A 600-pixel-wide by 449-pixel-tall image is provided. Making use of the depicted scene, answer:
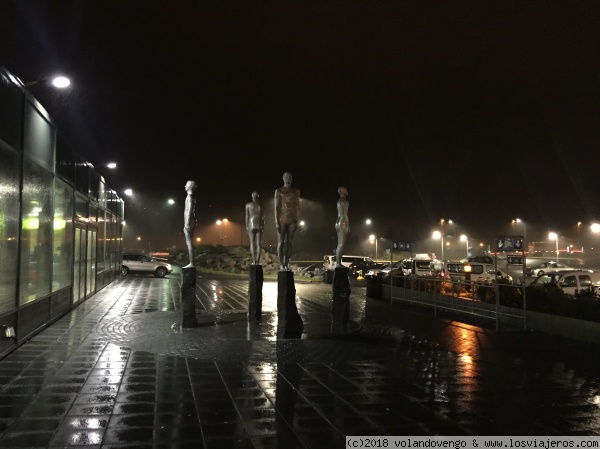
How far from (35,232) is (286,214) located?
5551mm

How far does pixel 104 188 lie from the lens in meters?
23.4

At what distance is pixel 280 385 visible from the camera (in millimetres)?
7449

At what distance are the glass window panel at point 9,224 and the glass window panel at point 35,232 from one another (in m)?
0.37

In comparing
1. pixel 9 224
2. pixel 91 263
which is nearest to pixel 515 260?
pixel 9 224

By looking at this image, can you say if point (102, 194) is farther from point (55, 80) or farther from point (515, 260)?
point (515, 260)

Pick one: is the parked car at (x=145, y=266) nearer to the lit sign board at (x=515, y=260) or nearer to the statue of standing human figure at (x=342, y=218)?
the statue of standing human figure at (x=342, y=218)

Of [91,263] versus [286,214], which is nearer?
[286,214]

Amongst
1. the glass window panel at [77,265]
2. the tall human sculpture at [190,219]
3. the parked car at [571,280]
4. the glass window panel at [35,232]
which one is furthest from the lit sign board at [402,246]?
the glass window panel at [35,232]

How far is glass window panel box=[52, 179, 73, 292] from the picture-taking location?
13.6m

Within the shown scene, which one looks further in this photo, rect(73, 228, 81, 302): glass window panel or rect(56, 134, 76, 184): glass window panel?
rect(73, 228, 81, 302): glass window panel

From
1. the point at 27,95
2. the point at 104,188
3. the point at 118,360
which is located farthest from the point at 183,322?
the point at 104,188

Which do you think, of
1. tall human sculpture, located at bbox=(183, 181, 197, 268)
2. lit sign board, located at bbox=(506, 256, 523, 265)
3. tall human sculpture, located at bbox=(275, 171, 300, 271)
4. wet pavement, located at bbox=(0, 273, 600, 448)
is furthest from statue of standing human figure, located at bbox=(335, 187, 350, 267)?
lit sign board, located at bbox=(506, 256, 523, 265)

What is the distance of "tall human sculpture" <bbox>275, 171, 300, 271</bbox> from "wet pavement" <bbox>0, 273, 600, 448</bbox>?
190cm

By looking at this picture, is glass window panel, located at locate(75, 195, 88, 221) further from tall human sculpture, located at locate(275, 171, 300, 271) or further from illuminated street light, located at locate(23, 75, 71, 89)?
tall human sculpture, located at locate(275, 171, 300, 271)
